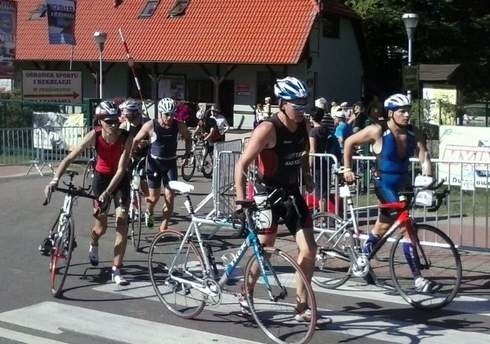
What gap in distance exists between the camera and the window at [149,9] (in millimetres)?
37906

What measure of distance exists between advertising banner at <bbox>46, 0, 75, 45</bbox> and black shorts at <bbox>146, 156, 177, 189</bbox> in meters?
12.7

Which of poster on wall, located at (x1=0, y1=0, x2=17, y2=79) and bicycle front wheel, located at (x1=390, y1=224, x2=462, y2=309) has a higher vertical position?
poster on wall, located at (x1=0, y1=0, x2=17, y2=79)

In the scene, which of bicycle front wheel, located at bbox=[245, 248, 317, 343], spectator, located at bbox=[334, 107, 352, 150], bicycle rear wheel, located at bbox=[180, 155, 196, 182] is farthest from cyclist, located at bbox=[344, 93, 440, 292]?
bicycle rear wheel, located at bbox=[180, 155, 196, 182]

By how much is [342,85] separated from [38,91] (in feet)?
64.4

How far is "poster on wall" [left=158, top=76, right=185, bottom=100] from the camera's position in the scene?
3766 cm

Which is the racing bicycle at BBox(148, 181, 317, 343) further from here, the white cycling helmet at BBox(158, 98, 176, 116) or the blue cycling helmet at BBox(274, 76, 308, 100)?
the white cycling helmet at BBox(158, 98, 176, 116)

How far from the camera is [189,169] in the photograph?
1806 centimetres

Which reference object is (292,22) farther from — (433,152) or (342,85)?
(433,152)

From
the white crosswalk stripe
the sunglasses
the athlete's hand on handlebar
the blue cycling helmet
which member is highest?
the blue cycling helmet

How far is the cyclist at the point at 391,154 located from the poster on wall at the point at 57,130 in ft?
40.5

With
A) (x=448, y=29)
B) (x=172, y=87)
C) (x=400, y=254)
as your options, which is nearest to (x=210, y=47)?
(x=172, y=87)

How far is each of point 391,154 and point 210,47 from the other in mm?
28347

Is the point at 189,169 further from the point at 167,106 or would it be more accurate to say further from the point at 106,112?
the point at 106,112

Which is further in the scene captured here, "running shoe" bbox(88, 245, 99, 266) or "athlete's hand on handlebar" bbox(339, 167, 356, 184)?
"running shoe" bbox(88, 245, 99, 266)
